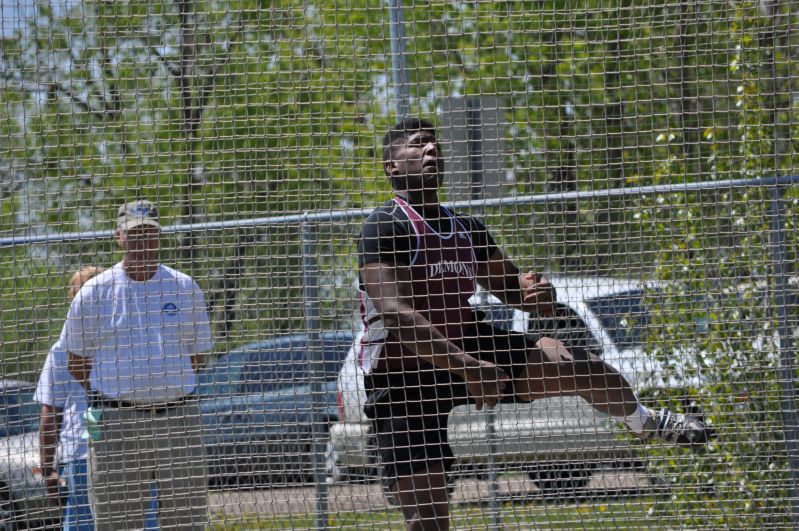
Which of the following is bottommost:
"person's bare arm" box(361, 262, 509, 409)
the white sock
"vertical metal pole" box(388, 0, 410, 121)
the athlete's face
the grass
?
the grass

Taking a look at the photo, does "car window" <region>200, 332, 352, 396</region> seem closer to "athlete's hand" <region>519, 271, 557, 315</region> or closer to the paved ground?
the paved ground

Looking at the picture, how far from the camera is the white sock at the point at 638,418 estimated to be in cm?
402

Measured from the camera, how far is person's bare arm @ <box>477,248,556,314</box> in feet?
13.0

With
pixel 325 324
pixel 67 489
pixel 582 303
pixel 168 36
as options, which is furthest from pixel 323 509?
pixel 168 36

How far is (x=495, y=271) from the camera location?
13.7ft

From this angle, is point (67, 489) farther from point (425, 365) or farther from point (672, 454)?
point (672, 454)

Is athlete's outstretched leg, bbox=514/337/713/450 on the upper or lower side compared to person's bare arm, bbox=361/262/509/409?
lower

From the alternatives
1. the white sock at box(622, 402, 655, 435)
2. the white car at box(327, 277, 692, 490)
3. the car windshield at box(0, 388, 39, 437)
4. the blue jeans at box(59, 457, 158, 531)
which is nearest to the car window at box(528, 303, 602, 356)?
the white car at box(327, 277, 692, 490)

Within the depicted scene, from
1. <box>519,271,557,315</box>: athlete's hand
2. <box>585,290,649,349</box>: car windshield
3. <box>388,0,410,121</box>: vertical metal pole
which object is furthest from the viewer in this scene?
<box>585,290,649,349</box>: car windshield

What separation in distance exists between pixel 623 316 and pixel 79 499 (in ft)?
9.79

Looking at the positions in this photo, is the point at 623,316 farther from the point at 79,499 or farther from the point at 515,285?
the point at 79,499

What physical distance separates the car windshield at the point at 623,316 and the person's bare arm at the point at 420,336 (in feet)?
4.26

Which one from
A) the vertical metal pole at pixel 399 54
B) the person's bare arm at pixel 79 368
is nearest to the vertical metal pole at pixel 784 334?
the vertical metal pole at pixel 399 54

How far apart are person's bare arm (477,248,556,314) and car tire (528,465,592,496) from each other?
88 centimetres
